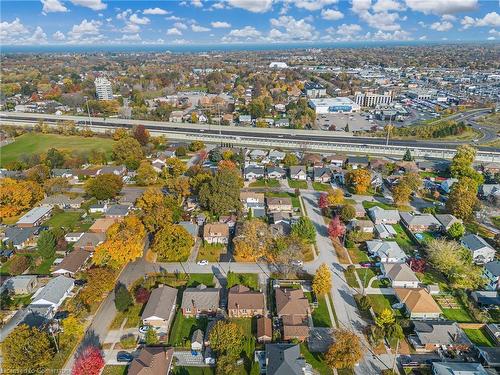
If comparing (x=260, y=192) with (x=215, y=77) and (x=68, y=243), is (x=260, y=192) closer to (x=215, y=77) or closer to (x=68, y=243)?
(x=68, y=243)

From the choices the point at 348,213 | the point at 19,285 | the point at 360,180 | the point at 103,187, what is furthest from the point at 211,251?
the point at 360,180

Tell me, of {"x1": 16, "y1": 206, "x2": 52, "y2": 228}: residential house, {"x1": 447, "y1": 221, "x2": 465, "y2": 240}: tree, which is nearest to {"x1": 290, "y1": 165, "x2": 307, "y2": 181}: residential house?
{"x1": 447, "y1": 221, "x2": 465, "y2": 240}: tree

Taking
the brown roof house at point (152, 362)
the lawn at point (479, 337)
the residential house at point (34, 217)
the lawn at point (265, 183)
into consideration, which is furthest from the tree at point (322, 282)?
the residential house at point (34, 217)

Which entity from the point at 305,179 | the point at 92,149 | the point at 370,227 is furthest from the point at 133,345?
the point at 92,149

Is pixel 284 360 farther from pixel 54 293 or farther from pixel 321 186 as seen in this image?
pixel 321 186

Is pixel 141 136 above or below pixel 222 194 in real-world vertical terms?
above

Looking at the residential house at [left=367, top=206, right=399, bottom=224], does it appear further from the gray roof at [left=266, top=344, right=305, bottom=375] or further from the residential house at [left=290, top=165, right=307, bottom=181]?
the gray roof at [left=266, top=344, right=305, bottom=375]

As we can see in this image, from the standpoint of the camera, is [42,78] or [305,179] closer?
[305,179]
